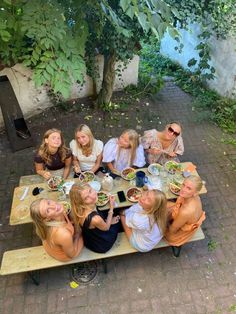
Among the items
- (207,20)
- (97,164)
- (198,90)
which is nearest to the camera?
(97,164)

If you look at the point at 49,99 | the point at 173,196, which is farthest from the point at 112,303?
the point at 49,99

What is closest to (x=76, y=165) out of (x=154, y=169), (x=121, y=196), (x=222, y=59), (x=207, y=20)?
(x=121, y=196)

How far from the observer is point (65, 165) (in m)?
4.91

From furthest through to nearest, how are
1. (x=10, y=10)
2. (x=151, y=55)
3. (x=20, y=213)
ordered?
(x=151, y=55) → (x=20, y=213) → (x=10, y=10)

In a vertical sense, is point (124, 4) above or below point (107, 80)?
above

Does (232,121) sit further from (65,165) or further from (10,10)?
(10,10)

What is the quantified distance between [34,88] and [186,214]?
15.3ft

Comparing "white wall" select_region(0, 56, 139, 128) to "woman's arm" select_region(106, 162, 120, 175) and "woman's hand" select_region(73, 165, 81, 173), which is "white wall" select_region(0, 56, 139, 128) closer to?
"woman's hand" select_region(73, 165, 81, 173)

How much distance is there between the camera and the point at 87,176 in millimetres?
4582

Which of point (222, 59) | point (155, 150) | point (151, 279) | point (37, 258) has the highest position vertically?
point (222, 59)

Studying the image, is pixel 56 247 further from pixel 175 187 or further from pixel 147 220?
pixel 175 187

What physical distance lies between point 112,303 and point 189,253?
1353 millimetres

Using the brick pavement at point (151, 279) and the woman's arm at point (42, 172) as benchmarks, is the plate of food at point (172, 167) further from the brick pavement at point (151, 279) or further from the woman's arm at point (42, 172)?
the woman's arm at point (42, 172)

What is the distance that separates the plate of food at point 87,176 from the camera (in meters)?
4.55
